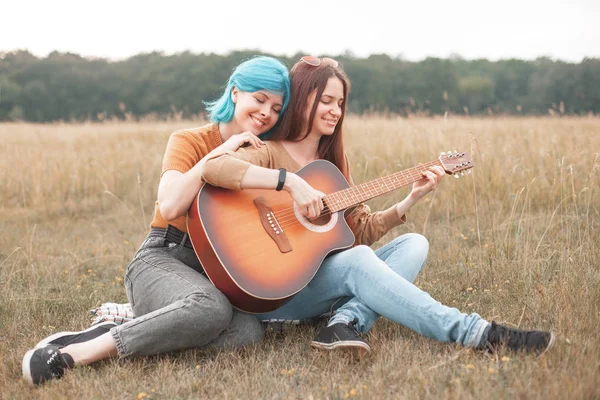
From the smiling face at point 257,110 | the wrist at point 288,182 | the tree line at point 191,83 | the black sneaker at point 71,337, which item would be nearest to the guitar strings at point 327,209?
the wrist at point 288,182

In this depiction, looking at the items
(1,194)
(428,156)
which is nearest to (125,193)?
(1,194)

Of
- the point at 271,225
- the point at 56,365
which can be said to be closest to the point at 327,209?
the point at 271,225

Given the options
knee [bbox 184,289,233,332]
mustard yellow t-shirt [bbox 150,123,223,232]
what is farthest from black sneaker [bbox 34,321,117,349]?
mustard yellow t-shirt [bbox 150,123,223,232]

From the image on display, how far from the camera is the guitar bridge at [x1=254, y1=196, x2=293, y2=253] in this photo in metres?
2.80

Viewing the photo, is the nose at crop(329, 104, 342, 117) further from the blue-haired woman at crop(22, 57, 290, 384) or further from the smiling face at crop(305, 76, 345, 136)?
the blue-haired woman at crop(22, 57, 290, 384)

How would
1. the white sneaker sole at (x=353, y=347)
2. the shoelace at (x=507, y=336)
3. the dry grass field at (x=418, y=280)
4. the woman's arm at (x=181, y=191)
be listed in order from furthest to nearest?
1. the woman's arm at (x=181, y=191)
2. the white sneaker sole at (x=353, y=347)
3. the shoelace at (x=507, y=336)
4. the dry grass field at (x=418, y=280)

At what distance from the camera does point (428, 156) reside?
21.3 ft

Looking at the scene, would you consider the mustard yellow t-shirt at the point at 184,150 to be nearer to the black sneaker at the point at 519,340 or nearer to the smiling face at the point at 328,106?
the smiling face at the point at 328,106

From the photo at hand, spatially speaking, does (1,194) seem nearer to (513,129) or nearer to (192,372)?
(192,372)

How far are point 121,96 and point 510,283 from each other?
33413mm

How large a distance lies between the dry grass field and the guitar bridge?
0.50m

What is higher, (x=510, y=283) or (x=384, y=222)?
(x=384, y=222)

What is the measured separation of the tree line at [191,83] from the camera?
75.7 feet

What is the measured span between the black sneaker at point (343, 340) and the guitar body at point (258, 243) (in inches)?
9.2
